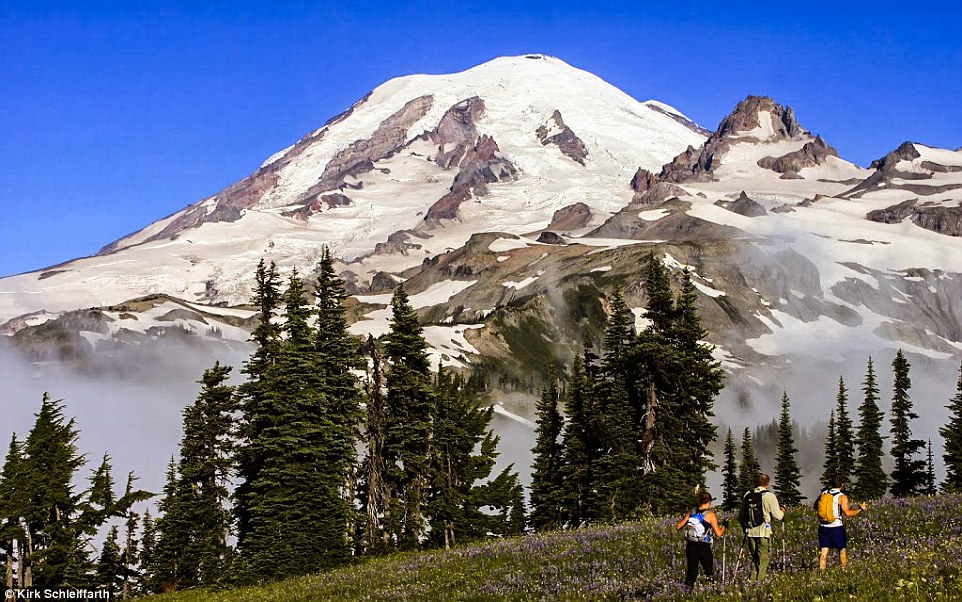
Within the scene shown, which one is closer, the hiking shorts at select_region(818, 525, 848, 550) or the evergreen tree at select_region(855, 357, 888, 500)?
the hiking shorts at select_region(818, 525, 848, 550)

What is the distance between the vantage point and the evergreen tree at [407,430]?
167 feet

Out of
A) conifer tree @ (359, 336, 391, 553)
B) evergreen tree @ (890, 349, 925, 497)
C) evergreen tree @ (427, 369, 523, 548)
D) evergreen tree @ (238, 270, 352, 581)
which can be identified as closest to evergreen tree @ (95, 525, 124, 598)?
evergreen tree @ (238, 270, 352, 581)

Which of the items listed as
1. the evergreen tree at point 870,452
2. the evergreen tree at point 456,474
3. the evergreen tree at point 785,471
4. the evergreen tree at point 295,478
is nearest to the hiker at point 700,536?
the evergreen tree at point 295,478

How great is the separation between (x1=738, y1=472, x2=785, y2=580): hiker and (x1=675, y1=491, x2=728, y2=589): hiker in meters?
0.65

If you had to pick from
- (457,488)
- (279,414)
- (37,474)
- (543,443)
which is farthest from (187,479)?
(543,443)

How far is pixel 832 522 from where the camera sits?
64.2 feet

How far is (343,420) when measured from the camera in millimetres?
50531

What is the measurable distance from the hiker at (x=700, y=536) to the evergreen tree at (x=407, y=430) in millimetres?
32015

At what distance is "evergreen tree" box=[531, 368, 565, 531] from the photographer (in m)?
69.1

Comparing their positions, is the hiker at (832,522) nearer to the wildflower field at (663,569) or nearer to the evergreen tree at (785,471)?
the wildflower field at (663,569)

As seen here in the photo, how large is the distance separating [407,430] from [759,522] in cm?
3385

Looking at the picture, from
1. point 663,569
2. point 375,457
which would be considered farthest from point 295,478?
point 663,569

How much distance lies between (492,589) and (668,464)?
3478cm

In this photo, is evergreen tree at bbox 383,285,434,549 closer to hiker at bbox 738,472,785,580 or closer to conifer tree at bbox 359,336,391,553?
conifer tree at bbox 359,336,391,553
